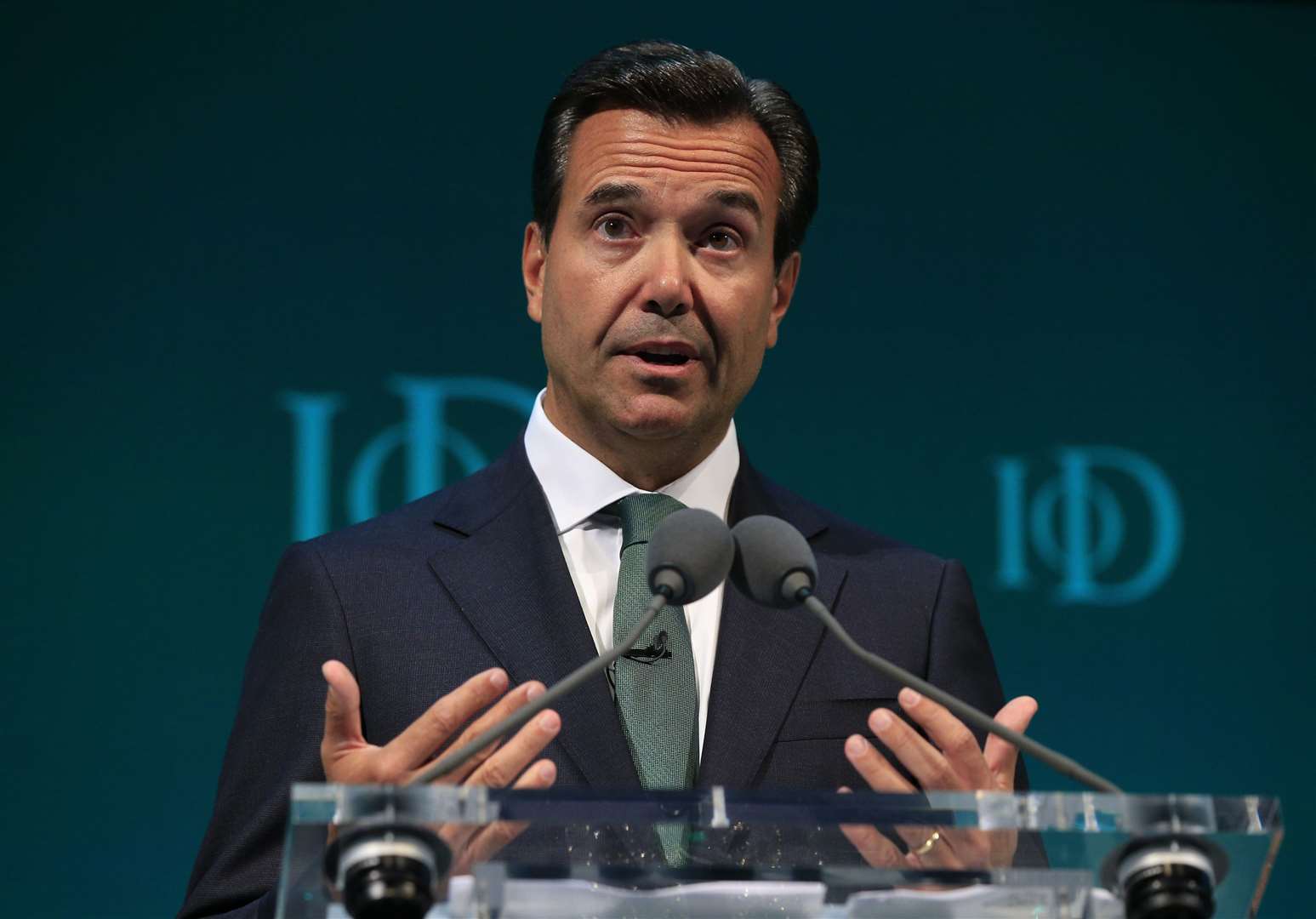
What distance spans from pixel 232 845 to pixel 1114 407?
2150mm

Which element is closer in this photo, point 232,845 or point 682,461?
point 232,845

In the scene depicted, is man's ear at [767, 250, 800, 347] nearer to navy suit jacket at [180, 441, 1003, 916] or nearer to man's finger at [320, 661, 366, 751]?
navy suit jacket at [180, 441, 1003, 916]

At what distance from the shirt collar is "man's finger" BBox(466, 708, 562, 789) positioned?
846 mm

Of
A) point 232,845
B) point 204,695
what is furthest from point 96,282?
point 232,845

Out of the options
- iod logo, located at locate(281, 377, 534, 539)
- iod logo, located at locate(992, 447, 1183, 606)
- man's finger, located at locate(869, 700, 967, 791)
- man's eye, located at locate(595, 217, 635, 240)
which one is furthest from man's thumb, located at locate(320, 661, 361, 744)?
iod logo, located at locate(992, 447, 1183, 606)

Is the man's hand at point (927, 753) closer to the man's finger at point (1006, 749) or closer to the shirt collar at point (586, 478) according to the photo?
the man's finger at point (1006, 749)

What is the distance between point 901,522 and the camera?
11.6 ft

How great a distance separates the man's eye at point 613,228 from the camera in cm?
245

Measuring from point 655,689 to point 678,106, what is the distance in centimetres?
83

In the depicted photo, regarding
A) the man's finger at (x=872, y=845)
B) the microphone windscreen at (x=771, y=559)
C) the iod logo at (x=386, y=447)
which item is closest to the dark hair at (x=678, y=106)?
the iod logo at (x=386, y=447)

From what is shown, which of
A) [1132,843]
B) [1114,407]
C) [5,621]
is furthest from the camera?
[1114,407]

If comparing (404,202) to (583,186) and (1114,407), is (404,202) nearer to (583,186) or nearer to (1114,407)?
(583,186)

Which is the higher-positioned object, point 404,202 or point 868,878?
point 404,202

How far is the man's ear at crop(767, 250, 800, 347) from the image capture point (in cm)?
271
